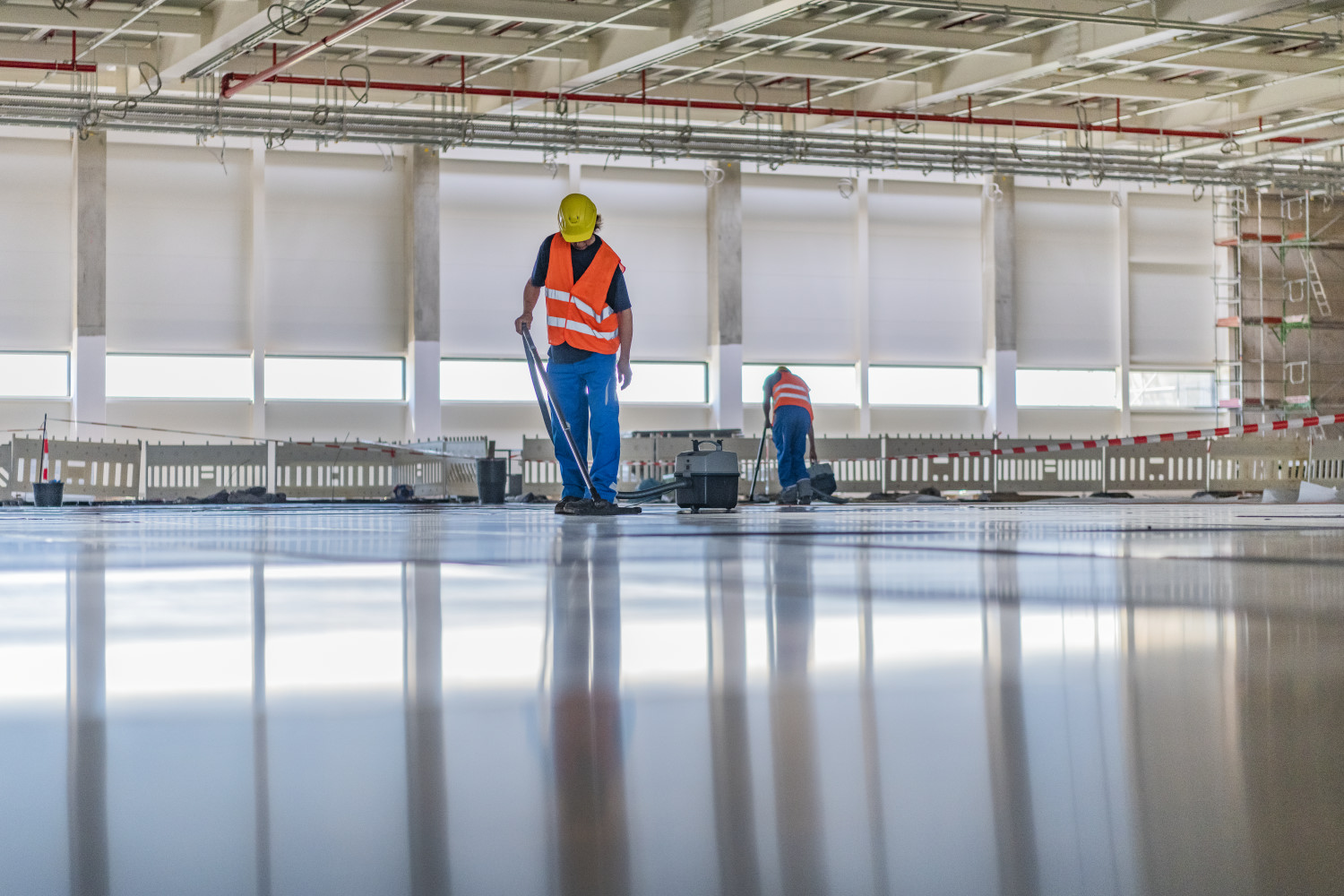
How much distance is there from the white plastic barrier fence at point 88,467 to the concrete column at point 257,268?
504 centimetres

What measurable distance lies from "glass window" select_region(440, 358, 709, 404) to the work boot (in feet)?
40.8

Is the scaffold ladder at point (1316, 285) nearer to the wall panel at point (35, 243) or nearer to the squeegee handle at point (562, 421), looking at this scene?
the wall panel at point (35, 243)

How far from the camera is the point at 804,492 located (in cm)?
1531

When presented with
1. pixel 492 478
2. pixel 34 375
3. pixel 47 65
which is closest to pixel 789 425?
pixel 492 478

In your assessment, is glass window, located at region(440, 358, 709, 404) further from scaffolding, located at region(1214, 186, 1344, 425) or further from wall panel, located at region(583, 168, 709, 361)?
scaffolding, located at region(1214, 186, 1344, 425)

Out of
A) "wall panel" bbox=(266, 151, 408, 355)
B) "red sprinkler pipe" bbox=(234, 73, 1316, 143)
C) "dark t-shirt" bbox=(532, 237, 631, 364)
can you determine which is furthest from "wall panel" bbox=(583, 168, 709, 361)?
"dark t-shirt" bbox=(532, 237, 631, 364)

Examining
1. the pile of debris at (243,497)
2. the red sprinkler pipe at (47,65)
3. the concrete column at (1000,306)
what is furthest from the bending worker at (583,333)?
the concrete column at (1000,306)

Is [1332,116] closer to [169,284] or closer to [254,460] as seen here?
[254,460]

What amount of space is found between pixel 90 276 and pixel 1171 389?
23174 millimetres

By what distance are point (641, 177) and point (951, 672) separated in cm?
2752

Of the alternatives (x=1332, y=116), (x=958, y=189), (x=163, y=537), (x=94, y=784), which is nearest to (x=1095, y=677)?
(x=94, y=784)

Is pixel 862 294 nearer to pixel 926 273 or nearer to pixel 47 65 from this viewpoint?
pixel 926 273

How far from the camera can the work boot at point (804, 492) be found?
1528 cm

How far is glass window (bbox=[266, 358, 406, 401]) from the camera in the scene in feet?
87.7
